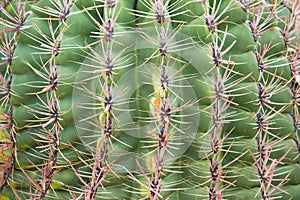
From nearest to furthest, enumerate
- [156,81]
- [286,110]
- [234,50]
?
[156,81] < [234,50] < [286,110]

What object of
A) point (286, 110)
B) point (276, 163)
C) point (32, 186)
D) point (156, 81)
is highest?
point (156, 81)

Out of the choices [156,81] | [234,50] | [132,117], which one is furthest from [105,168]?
[234,50]

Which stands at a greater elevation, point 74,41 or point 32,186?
point 74,41

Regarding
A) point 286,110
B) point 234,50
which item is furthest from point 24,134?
point 286,110

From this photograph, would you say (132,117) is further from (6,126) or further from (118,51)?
(6,126)

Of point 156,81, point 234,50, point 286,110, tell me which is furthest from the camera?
point 286,110

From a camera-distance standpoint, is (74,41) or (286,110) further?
(286,110)

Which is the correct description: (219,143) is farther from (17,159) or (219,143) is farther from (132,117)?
(17,159)
